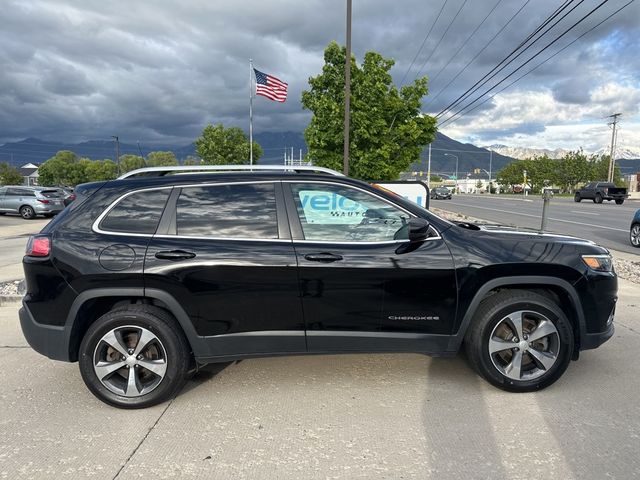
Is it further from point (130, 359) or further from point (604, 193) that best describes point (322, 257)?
point (604, 193)

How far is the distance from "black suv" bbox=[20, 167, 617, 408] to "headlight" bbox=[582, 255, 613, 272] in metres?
0.01

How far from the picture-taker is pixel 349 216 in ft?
11.1

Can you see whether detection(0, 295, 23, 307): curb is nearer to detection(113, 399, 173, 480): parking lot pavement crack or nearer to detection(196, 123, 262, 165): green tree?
detection(113, 399, 173, 480): parking lot pavement crack

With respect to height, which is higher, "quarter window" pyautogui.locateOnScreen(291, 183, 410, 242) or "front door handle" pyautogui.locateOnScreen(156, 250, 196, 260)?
"quarter window" pyautogui.locateOnScreen(291, 183, 410, 242)

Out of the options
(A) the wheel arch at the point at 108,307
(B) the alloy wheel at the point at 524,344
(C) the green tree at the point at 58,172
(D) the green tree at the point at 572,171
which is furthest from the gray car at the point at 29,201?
(D) the green tree at the point at 572,171

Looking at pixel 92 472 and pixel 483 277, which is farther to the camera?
pixel 483 277

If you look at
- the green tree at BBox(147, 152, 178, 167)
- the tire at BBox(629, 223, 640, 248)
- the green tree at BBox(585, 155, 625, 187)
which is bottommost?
the tire at BBox(629, 223, 640, 248)

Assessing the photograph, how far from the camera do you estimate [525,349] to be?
132 inches

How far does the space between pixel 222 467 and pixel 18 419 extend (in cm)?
165

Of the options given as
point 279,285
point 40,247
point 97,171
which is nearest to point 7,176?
point 97,171

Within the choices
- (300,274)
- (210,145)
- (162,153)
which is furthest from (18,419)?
(162,153)

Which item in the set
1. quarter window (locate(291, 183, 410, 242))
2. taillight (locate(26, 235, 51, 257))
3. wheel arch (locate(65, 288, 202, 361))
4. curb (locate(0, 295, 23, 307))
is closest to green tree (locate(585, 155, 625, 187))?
quarter window (locate(291, 183, 410, 242))

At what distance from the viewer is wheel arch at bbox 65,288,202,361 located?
314 centimetres

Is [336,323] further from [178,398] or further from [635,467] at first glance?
[635,467]
